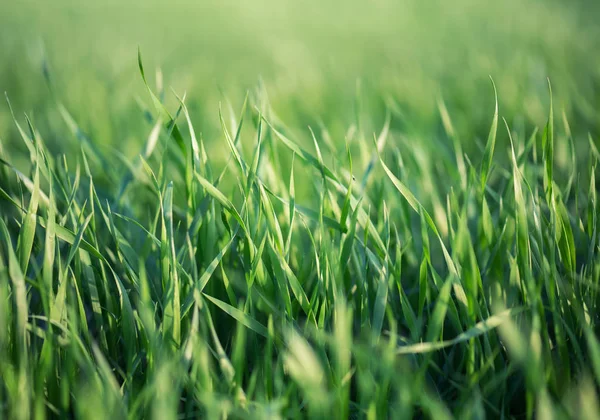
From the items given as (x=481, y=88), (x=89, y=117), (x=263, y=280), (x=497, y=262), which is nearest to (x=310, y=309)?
(x=263, y=280)

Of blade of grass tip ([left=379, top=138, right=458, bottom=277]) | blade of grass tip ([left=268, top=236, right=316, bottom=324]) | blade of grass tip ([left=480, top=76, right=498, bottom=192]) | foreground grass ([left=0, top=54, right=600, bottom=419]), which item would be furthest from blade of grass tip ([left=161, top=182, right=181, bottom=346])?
blade of grass tip ([left=480, top=76, right=498, bottom=192])

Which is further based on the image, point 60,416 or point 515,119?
point 515,119

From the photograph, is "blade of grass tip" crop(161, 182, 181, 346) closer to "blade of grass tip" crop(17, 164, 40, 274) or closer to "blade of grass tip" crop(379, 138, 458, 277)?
"blade of grass tip" crop(17, 164, 40, 274)

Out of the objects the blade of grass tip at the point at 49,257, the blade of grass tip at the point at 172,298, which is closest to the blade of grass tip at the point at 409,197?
the blade of grass tip at the point at 172,298

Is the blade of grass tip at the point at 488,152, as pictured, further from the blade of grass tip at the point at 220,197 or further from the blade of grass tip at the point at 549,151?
the blade of grass tip at the point at 220,197

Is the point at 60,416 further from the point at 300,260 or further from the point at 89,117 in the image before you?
the point at 89,117
